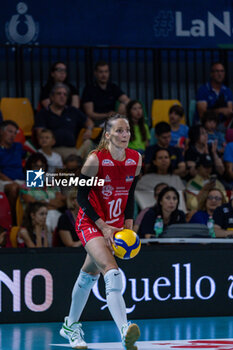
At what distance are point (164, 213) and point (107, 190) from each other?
2795 millimetres

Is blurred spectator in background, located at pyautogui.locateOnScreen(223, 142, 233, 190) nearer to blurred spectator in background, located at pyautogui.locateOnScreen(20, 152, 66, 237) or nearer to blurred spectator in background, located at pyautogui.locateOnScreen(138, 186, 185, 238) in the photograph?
blurred spectator in background, located at pyautogui.locateOnScreen(138, 186, 185, 238)

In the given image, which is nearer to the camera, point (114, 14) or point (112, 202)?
point (112, 202)

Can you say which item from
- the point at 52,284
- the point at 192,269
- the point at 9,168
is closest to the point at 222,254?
the point at 192,269

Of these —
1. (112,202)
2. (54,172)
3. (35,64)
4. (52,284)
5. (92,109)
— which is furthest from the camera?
(35,64)

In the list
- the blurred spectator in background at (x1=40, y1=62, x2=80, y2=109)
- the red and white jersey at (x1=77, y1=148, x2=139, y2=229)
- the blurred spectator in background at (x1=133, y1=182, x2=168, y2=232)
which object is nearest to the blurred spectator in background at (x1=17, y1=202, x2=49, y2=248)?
the blurred spectator in background at (x1=133, y1=182, x2=168, y2=232)

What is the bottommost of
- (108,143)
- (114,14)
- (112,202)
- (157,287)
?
(157,287)

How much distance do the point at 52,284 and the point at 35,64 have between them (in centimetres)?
597

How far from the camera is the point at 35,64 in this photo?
13.6 meters

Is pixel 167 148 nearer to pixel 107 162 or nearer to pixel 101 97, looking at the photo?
pixel 101 97

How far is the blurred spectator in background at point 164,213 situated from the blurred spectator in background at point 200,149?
222 cm

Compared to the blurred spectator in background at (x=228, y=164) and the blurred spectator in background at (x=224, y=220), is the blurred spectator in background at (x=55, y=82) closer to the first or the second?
the blurred spectator in background at (x=228, y=164)

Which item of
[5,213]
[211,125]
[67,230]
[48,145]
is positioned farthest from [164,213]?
[211,125]

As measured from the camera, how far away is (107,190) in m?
6.84

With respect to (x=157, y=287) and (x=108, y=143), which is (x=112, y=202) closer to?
(x=108, y=143)
